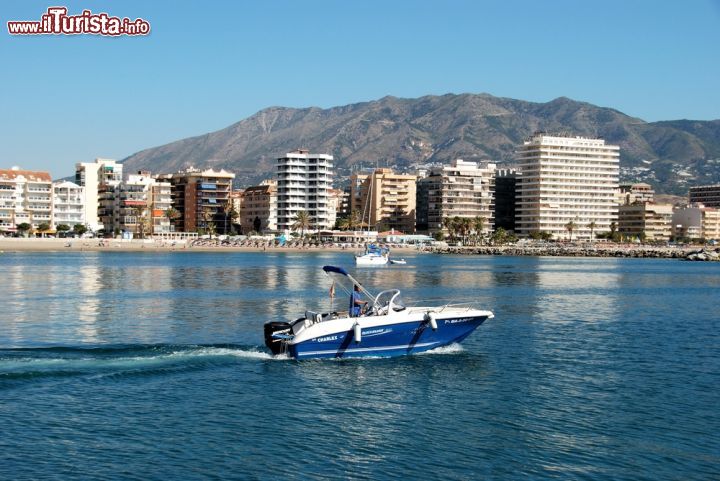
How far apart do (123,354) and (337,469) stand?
56.9 feet

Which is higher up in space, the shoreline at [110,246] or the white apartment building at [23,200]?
the white apartment building at [23,200]

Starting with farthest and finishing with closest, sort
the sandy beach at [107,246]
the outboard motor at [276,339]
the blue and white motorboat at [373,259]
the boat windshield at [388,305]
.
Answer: the sandy beach at [107,246] < the blue and white motorboat at [373,259] < the boat windshield at [388,305] < the outboard motor at [276,339]

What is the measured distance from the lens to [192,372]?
33.2m

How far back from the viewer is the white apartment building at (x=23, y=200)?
189 metres

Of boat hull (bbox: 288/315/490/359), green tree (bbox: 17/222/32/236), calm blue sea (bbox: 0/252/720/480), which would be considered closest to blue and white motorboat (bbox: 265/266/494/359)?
boat hull (bbox: 288/315/490/359)

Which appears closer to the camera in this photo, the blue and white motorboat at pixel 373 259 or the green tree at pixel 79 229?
the blue and white motorboat at pixel 373 259

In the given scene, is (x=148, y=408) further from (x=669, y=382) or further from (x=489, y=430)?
(x=669, y=382)

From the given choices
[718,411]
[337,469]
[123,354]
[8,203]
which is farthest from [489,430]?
[8,203]

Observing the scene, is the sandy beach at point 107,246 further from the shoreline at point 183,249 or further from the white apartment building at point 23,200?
the white apartment building at point 23,200

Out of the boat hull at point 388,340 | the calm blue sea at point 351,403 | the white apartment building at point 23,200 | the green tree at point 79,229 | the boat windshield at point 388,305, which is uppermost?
the white apartment building at point 23,200

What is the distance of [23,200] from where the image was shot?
7574 inches

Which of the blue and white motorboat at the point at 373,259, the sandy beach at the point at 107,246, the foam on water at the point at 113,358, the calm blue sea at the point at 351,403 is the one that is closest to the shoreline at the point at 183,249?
the sandy beach at the point at 107,246

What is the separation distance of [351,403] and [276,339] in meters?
8.01

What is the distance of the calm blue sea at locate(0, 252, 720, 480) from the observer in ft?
72.8
